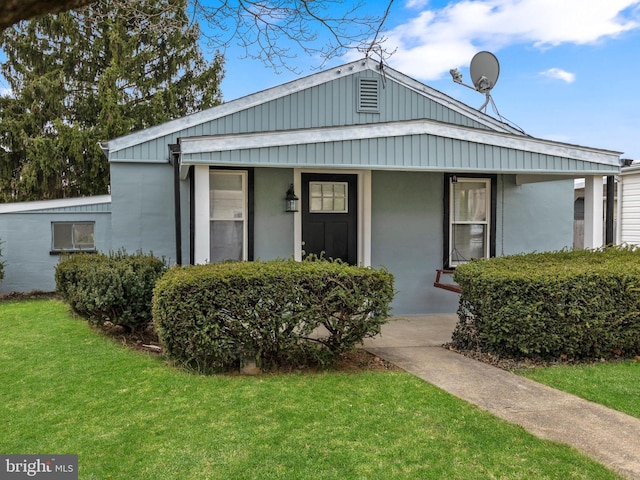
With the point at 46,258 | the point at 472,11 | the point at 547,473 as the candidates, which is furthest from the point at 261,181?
the point at 46,258

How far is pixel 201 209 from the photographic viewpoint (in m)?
5.57

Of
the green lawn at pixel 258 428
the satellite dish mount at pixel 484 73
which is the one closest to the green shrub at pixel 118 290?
the green lawn at pixel 258 428

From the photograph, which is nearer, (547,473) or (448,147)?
(547,473)

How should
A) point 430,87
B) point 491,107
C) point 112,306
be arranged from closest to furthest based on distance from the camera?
point 112,306 < point 430,87 < point 491,107

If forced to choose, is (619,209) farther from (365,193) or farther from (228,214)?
(228,214)

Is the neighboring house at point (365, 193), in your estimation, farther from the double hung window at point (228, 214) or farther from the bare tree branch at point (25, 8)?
the bare tree branch at point (25, 8)

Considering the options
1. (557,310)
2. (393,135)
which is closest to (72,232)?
(393,135)

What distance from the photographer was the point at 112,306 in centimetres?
585

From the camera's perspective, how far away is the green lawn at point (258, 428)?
281 centimetres

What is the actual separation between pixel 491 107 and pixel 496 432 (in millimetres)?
7370

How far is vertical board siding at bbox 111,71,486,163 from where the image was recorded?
7570 mm

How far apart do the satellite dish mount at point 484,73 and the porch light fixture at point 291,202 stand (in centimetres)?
416

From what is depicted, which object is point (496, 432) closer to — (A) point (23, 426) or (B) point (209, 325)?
(B) point (209, 325)


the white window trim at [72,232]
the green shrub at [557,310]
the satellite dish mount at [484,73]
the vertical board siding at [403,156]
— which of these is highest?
the satellite dish mount at [484,73]
